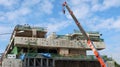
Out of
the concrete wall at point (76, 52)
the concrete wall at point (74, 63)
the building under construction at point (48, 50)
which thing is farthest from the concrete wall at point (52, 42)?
the concrete wall at point (74, 63)

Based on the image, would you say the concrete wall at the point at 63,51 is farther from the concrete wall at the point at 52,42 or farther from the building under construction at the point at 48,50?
the concrete wall at the point at 52,42

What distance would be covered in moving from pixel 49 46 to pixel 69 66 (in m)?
6.38

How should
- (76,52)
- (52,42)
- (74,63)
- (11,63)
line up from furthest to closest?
(76,52)
(74,63)
(52,42)
(11,63)

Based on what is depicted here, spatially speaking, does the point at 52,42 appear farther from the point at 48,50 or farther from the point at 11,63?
the point at 11,63

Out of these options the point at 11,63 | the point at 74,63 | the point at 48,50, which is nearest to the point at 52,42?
the point at 48,50

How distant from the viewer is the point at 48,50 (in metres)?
75.0

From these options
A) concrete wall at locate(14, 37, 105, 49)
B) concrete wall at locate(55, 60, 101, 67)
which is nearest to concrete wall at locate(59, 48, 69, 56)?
concrete wall at locate(14, 37, 105, 49)

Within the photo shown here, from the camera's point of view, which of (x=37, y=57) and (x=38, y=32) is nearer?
(x=37, y=57)

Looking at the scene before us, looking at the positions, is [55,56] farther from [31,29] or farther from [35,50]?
[31,29]

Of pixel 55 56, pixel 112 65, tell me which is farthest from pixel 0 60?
pixel 112 65

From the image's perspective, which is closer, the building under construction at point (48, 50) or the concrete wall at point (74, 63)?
the building under construction at point (48, 50)

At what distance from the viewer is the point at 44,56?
66875 millimetres

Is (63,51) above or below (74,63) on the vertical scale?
above

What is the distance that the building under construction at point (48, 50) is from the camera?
65.3 m
